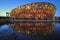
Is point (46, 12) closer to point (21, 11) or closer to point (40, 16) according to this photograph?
point (40, 16)

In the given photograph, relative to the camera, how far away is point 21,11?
71000mm

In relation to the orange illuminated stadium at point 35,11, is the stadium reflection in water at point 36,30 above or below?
below

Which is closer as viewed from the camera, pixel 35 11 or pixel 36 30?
pixel 36 30

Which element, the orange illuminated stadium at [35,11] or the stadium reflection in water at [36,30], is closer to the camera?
the stadium reflection in water at [36,30]

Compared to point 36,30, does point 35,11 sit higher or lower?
higher

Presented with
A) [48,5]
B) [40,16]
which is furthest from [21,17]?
[48,5]

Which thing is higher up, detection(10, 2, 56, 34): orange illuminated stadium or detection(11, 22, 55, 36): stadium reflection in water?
detection(10, 2, 56, 34): orange illuminated stadium

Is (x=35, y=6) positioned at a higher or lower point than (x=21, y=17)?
higher

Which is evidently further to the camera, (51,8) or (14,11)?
(51,8)

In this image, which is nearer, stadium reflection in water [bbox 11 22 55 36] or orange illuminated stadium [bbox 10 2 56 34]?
stadium reflection in water [bbox 11 22 55 36]

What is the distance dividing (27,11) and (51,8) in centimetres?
1080

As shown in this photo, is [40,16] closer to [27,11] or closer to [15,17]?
[27,11]

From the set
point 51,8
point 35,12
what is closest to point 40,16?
point 35,12

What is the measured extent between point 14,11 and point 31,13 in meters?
7.06
